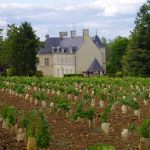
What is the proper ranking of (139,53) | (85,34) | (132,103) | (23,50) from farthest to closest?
(85,34)
(23,50)
(139,53)
(132,103)

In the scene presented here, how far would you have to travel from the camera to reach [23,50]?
232 ft

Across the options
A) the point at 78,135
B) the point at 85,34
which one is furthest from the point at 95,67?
the point at 78,135

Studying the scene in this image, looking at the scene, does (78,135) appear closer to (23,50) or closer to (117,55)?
(23,50)

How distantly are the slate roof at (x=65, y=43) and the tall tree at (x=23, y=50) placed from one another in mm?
18522

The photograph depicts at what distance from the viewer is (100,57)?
9050cm

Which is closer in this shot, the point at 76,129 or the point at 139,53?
the point at 76,129

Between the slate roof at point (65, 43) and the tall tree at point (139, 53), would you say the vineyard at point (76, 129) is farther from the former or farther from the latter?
the slate roof at point (65, 43)

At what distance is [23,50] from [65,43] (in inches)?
926

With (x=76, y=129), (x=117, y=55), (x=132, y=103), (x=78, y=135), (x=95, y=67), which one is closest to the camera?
(x=78, y=135)

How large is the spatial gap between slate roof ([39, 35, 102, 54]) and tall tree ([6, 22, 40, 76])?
60.8 ft

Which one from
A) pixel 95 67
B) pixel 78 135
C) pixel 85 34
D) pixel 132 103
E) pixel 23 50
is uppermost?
pixel 85 34

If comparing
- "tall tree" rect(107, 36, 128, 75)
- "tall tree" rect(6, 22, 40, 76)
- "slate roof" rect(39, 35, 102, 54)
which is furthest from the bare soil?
"tall tree" rect(107, 36, 128, 75)

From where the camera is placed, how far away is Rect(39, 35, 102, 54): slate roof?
90438mm

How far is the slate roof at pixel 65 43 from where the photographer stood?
90438mm
